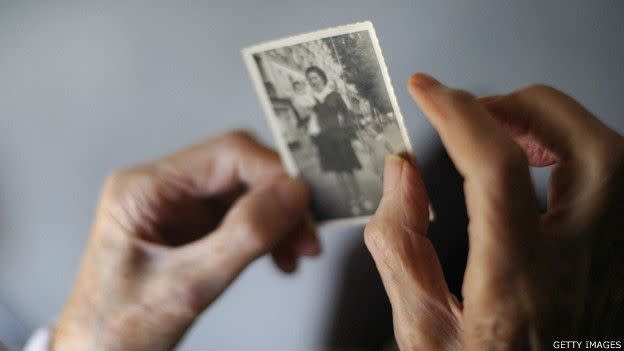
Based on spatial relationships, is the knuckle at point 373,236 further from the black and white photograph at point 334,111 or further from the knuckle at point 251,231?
the knuckle at point 251,231

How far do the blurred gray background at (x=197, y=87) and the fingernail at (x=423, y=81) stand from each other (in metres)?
0.03

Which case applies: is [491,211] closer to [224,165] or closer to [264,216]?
[264,216]

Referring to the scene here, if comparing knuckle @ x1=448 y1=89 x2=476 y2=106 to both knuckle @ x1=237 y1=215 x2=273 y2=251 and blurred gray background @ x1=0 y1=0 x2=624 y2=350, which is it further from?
knuckle @ x1=237 y1=215 x2=273 y2=251

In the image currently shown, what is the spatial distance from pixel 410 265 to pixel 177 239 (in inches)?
20.1

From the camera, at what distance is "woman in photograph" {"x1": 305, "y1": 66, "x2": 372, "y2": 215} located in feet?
2.18

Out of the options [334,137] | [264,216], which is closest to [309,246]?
[264,216]

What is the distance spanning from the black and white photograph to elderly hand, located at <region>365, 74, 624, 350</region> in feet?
0.21

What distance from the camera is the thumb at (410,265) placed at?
589 millimetres

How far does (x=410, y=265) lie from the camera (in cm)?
61

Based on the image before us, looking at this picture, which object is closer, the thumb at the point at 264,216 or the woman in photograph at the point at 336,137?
the woman in photograph at the point at 336,137

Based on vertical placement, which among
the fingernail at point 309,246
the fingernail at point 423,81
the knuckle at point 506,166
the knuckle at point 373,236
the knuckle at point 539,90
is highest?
the fingernail at point 423,81

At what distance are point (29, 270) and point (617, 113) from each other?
1131 millimetres

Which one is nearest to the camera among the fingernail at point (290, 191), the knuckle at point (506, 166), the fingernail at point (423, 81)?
the knuckle at point (506, 166)

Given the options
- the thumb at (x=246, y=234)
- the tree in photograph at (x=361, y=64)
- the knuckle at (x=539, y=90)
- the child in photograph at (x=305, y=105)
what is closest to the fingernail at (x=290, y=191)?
the thumb at (x=246, y=234)
